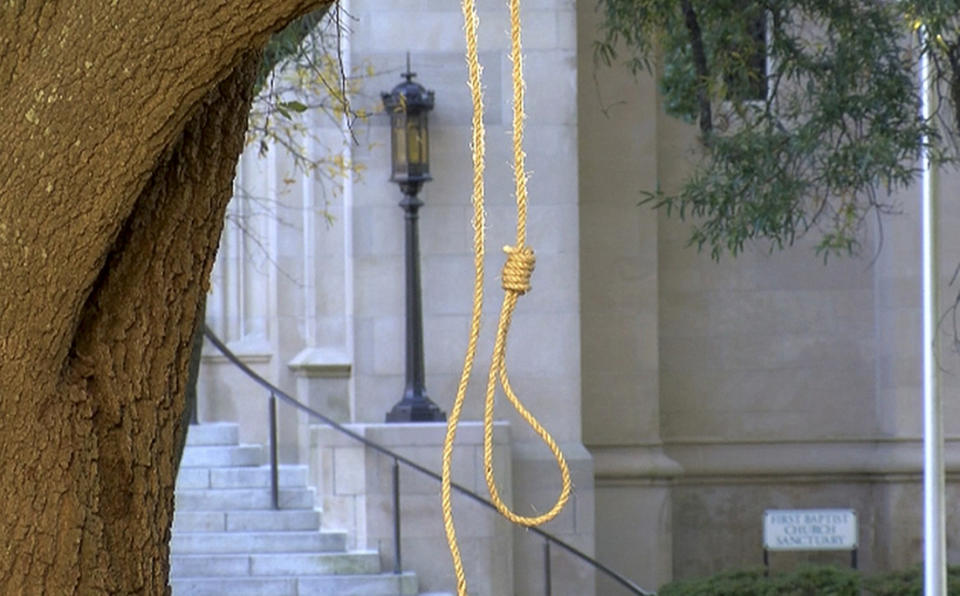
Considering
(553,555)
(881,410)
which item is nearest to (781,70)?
(553,555)

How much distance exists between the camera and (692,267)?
615 inches

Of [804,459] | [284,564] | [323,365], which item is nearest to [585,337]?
[323,365]

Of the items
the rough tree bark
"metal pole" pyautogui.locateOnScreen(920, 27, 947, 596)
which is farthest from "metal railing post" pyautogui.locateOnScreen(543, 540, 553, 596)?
the rough tree bark

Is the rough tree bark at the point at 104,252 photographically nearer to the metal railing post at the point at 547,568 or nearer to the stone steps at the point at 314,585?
the stone steps at the point at 314,585

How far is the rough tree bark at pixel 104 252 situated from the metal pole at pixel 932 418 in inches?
261

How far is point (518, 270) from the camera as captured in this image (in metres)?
3.46

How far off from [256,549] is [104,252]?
8.64 m

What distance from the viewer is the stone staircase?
11.3 m

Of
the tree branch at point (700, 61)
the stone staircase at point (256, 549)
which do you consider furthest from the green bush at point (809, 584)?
the tree branch at point (700, 61)

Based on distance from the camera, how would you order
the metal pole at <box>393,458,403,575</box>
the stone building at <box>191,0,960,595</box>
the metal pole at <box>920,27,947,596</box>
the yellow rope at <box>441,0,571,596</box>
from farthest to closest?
the stone building at <box>191,0,960,595</box>, the metal pole at <box>393,458,403,575</box>, the metal pole at <box>920,27,947,596</box>, the yellow rope at <box>441,0,571,596</box>

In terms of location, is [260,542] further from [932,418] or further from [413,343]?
[932,418]

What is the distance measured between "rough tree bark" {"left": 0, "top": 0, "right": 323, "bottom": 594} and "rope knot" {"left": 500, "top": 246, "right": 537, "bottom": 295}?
0.67 m

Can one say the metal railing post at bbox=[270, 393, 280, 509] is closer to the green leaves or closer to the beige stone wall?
the beige stone wall

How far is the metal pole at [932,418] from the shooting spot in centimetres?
988
